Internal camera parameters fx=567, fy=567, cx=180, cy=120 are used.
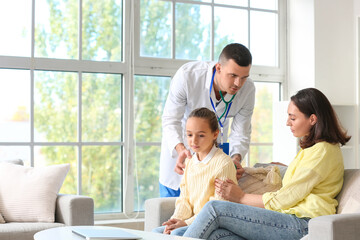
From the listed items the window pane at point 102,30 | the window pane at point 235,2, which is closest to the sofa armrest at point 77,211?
the window pane at point 102,30

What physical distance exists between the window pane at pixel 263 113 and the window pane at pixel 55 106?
A: 156 centimetres

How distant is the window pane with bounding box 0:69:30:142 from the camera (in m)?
3.99

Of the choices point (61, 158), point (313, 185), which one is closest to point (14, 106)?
point (61, 158)

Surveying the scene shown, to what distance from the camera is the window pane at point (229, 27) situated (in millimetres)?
4684

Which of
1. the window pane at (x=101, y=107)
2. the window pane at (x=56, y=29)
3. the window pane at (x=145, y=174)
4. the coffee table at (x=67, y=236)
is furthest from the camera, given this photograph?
the window pane at (x=145, y=174)

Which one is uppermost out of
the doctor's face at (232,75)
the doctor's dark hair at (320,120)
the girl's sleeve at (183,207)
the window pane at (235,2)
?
the window pane at (235,2)

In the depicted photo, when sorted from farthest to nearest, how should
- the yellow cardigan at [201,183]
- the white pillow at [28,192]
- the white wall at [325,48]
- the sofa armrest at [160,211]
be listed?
the white wall at [325,48] < the white pillow at [28,192] < the sofa armrest at [160,211] < the yellow cardigan at [201,183]

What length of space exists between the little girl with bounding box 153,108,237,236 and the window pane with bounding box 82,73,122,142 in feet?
5.27

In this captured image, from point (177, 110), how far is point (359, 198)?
113 centimetres

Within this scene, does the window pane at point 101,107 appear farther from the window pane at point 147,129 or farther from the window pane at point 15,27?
the window pane at point 15,27

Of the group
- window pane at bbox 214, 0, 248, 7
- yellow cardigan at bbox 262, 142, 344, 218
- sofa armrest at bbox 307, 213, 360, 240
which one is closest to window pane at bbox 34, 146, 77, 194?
window pane at bbox 214, 0, 248, 7

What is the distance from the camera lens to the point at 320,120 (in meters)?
Answer: 2.45

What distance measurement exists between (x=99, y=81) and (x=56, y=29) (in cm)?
49

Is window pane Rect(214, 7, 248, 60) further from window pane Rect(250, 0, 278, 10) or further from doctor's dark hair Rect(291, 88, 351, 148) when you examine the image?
doctor's dark hair Rect(291, 88, 351, 148)
